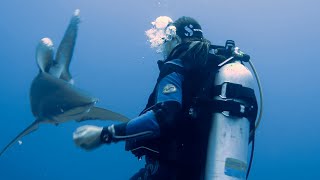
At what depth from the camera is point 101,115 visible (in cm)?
326

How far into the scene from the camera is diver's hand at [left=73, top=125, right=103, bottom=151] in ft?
9.31

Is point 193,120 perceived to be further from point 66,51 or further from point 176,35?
point 66,51

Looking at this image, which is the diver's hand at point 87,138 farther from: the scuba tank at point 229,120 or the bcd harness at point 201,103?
the scuba tank at point 229,120

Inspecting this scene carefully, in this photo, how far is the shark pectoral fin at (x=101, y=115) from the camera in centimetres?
317

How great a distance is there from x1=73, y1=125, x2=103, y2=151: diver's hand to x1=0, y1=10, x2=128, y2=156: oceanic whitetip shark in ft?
0.39

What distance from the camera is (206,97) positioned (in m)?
3.21

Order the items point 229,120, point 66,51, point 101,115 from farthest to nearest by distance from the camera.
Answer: point 101,115 → point 229,120 → point 66,51

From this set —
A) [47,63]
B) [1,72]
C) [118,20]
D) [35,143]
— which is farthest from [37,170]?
[47,63]

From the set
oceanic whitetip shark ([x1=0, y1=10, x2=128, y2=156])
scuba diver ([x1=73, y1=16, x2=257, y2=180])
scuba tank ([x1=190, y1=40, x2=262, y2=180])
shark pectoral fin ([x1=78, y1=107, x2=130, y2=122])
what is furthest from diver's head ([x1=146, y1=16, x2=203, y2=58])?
oceanic whitetip shark ([x1=0, y1=10, x2=128, y2=156])

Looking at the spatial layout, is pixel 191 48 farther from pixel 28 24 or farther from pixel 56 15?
pixel 28 24

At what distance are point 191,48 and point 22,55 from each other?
95443 mm

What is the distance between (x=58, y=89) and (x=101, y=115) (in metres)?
0.55

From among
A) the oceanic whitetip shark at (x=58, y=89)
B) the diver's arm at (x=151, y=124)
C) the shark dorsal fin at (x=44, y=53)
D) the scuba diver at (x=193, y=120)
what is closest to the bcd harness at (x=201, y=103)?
the scuba diver at (x=193, y=120)

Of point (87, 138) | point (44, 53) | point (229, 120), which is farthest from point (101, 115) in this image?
point (229, 120)
